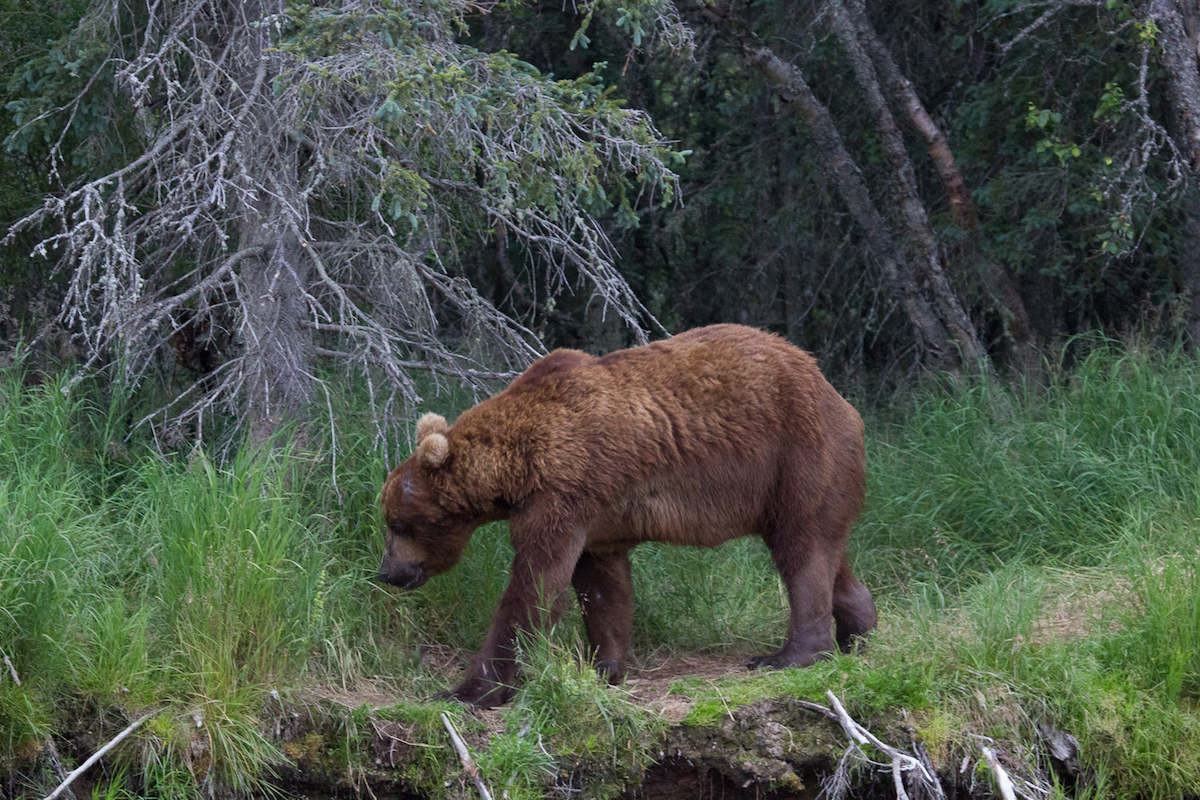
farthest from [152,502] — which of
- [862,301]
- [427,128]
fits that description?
[862,301]

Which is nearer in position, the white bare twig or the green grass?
the green grass

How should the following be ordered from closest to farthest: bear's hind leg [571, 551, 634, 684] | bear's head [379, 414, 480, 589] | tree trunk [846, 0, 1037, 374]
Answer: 1. bear's head [379, 414, 480, 589]
2. bear's hind leg [571, 551, 634, 684]
3. tree trunk [846, 0, 1037, 374]

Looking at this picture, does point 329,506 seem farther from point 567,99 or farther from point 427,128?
point 567,99

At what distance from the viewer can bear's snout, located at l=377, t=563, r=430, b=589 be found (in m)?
5.37

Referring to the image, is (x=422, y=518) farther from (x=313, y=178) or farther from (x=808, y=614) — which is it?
(x=313, y=178)

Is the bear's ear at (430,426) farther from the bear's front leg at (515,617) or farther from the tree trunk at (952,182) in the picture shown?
the tree trunk at (952,182)

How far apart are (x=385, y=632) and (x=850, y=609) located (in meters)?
2.27

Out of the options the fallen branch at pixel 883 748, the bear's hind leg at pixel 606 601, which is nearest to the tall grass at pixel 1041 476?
the bear's hind leg at pixel 606 601

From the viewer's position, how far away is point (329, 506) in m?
6.22

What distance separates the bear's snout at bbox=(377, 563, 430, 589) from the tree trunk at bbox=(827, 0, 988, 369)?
5.24m

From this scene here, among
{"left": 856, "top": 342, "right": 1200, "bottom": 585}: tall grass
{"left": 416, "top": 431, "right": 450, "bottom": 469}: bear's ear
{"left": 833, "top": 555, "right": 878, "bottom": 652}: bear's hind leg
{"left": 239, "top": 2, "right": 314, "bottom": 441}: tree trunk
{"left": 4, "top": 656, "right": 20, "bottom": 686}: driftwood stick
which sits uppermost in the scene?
{"left": 239, "top": 2, "right": 314, "bottom": 441}: tree trunk

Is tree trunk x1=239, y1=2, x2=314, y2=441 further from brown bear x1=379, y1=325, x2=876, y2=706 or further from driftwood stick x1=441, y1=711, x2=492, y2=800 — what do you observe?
driftwood stick x1=441, y1=711, x2=492, y2=800

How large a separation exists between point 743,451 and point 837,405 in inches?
21.4

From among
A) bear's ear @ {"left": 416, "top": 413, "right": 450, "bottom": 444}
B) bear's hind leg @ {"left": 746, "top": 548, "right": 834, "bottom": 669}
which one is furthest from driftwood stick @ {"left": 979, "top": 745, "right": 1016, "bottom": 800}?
bear's ear @ {"left": 416, "top": 413, "right": 450, "bottom": 444}
